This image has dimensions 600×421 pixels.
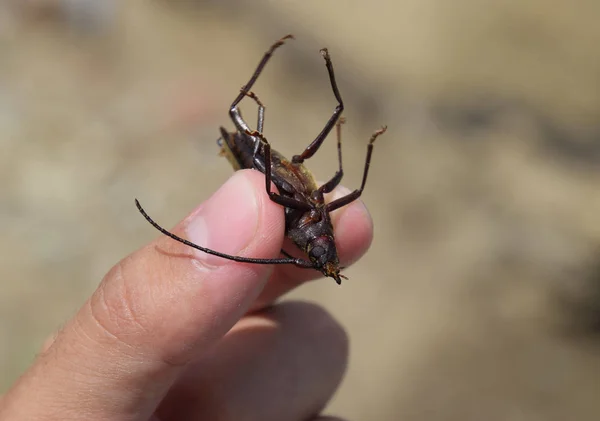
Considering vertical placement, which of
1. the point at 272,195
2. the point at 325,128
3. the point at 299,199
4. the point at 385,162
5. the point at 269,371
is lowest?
the point at 269,371

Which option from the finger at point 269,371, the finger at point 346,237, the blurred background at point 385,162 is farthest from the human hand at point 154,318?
the blurred background at point 385,162

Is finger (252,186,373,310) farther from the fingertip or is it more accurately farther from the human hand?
the human hand

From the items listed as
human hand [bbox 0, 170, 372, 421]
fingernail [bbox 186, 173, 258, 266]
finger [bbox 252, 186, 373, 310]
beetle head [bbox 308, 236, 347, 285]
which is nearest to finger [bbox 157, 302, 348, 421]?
finger [bbox 252, 186, 373, 310]

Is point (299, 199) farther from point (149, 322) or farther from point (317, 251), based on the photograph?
point (149, 322)

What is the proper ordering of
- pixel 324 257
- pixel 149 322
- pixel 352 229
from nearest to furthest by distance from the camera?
1. pixel 149 322
2. pixel 324 257
3. pixel 352 229

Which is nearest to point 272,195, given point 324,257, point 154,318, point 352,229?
point 324,257

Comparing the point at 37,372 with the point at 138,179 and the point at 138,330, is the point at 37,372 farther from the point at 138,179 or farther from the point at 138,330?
the point at 138,179
